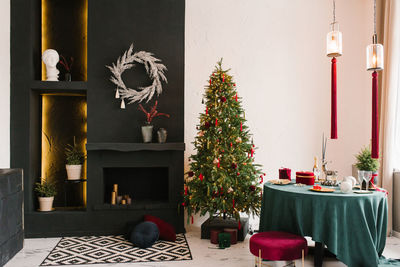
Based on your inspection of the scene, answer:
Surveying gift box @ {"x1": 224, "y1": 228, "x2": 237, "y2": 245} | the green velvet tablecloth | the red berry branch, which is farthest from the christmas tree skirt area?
the red berry branch

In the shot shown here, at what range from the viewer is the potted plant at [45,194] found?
4570 mm

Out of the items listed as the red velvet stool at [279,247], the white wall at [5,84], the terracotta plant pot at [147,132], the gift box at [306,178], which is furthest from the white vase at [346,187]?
the white wall at [5,84]

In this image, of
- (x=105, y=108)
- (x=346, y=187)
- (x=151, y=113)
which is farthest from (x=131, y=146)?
(x=346, y=187)

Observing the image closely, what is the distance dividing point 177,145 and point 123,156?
71cm

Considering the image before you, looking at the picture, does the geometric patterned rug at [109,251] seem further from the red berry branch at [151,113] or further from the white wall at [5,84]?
the red berry branch at [151,113]

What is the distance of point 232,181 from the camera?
4227mm

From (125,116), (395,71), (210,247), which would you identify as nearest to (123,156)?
(125,116)

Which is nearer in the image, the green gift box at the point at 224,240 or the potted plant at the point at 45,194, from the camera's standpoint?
the green gift box at the point at 224,240

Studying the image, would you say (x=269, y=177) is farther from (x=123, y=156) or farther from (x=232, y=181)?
(x=123, y=156)

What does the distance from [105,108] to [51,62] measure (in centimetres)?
87

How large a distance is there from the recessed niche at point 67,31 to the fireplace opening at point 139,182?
141cm

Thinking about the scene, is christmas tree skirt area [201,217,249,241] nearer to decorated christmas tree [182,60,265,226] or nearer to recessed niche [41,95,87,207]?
decorated christmas tree [182,60,265,226]

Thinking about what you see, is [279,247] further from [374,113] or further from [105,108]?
[105,108]

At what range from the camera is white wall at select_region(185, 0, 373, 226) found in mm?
5156
